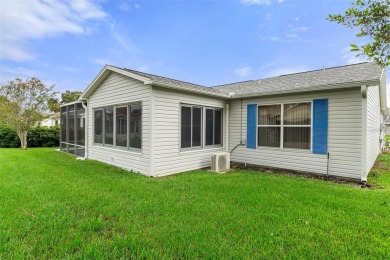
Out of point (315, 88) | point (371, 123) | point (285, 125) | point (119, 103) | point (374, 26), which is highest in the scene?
point (315, 88)

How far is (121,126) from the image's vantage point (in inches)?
302

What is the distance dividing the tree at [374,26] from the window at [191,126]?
5.61 meters

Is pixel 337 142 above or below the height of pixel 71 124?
below

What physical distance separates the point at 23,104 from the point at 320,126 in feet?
57.3

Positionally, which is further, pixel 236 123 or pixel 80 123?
pixel 80 123

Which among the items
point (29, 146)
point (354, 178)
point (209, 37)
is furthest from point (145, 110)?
point (29, 146)

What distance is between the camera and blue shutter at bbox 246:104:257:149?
8117 mm

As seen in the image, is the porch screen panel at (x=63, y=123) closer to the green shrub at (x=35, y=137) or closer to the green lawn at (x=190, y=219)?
the green shrub at (x=35, y=137)

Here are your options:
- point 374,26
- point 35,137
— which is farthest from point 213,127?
point 35,137

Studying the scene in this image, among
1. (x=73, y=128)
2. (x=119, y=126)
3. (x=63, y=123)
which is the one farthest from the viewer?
(x=63, y=123)

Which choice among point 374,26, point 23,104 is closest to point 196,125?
point 374,26

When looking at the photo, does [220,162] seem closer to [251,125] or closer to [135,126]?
[251,125]

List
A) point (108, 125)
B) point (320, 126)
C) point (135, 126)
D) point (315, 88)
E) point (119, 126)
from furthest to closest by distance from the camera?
point (108, 125), point (119, 126), point (135, 126), point (320, 126), point (315, 88)

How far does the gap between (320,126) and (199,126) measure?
400cm
